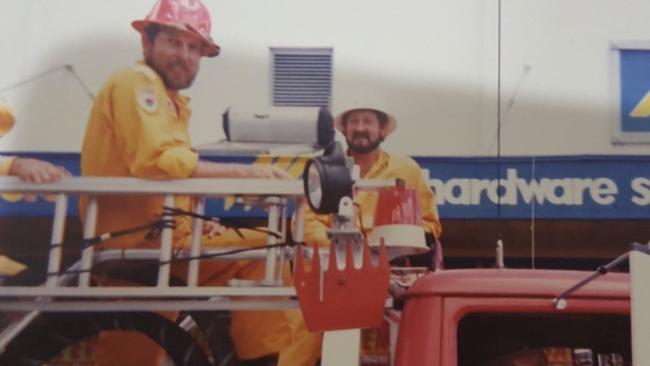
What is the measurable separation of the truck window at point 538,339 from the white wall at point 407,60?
520 millimetres

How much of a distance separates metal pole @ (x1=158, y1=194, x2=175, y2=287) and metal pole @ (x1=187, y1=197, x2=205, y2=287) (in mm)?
59

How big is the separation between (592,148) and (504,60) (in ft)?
1.26

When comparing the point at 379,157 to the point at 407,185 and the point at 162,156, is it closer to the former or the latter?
the point at 407,185

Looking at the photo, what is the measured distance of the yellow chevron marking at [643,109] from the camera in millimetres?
2324

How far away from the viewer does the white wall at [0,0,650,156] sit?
231cm

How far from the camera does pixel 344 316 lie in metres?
1.99

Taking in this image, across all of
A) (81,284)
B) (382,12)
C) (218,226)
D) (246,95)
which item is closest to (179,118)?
(246,95)

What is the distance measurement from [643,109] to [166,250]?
149 cm

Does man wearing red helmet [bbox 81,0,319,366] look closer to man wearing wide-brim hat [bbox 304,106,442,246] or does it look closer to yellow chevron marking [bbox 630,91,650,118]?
man wearing wide-brim hat [bbox 304,106,442,246]

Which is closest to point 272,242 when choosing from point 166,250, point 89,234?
point 166,250

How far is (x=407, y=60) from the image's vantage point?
240 cm

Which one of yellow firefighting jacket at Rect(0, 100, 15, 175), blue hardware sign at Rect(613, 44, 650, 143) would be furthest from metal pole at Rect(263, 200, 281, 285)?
blue hardware sign at Rect(613, 44, 650, 143)

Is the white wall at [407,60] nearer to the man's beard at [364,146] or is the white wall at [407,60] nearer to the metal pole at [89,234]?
the man's beard at [364,146]

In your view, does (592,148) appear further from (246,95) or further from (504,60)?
(246,95)
